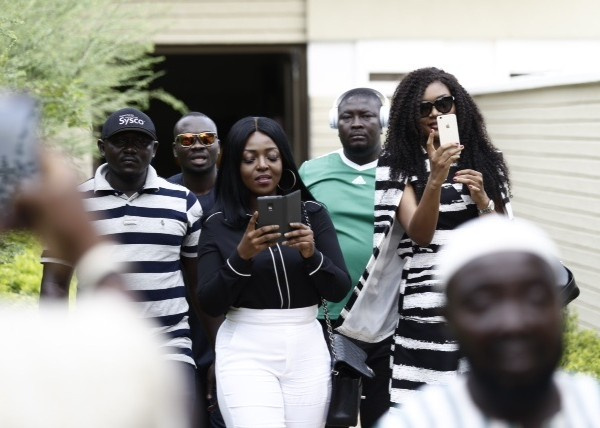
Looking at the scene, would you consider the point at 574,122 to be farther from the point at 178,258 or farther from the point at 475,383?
the point at 475,383

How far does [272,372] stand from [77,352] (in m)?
2.91

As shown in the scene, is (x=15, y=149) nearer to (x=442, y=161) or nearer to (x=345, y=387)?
(x=442, y=161)

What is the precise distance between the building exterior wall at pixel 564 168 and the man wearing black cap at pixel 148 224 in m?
3.97

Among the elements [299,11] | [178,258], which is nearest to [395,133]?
[178,258]

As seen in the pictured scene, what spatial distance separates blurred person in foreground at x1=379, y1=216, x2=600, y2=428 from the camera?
2229 millimetres

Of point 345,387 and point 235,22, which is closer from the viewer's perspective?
point 345,387

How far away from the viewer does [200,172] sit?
6898 mm

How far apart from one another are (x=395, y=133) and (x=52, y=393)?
350 cm

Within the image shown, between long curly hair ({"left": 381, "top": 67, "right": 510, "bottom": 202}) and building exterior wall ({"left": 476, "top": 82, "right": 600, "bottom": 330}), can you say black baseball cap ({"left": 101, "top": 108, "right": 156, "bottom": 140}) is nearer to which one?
long curly hair ({"left": 381, "top": 67, "right": 510, "bottom": 202})

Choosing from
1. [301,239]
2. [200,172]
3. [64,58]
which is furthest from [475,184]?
[64,58]

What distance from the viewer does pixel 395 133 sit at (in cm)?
555

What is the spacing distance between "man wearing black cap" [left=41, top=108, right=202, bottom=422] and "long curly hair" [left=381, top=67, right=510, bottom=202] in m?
0.99

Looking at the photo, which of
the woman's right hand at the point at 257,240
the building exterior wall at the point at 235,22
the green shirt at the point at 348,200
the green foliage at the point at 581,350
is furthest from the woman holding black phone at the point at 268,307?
the building exterior wall at the point at 235,22

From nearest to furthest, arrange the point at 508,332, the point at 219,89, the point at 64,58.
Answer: the point at 508,332 → the point at 64,58 → the point at 219,89
